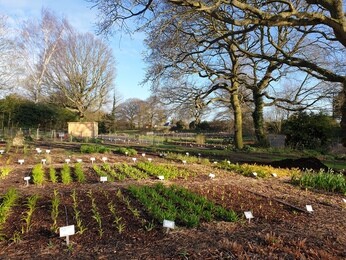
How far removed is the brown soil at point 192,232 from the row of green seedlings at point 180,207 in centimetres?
14

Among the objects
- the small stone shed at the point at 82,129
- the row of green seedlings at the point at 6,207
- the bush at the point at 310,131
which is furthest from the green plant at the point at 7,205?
the small stone shed at the point at 82,129

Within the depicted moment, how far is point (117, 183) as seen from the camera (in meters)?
6.84

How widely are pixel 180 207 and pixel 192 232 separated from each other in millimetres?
1148

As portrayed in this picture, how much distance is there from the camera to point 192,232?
392 cm

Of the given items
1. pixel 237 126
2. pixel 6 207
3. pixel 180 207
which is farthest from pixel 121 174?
pixel 237 126

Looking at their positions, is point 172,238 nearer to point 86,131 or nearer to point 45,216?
point 45,216

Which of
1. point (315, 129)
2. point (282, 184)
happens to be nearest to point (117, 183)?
point (282, 184)

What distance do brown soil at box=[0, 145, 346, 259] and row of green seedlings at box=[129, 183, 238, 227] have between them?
14 cm

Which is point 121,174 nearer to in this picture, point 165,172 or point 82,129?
point 165,172

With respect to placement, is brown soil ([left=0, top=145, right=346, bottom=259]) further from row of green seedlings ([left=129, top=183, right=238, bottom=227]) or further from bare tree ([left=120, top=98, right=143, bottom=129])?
bare tree ([left=120, top=98, right=143, bottom=129])

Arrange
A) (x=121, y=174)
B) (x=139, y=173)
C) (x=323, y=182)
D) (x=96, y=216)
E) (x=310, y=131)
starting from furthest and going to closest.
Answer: (x=310, y=131) < (x=139, y=173) < (x=121, y=174) < (x=323, y=182) < (x=96, y=216)

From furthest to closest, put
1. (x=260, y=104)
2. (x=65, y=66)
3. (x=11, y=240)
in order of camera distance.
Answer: (x=65, y=66) < (x=260, y=104) < (x=11, y=240)

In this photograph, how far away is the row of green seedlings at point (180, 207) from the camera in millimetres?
4324

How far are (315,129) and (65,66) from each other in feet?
79.6
